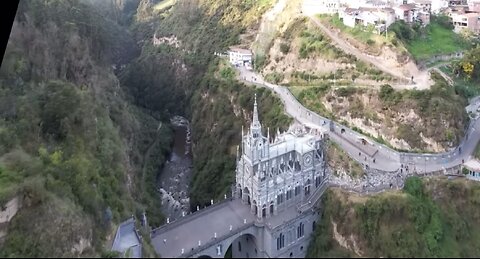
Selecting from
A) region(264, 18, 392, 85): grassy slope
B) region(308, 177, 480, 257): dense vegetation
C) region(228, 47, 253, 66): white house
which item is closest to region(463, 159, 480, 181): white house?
region(308, 177, 480, 257): dense vegetation

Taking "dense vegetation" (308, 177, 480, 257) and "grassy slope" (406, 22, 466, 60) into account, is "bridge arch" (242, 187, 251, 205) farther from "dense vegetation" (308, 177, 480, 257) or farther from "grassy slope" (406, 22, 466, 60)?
"grassy slope" (406, 22, 466, 60)

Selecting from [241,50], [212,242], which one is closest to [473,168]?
[212,242]

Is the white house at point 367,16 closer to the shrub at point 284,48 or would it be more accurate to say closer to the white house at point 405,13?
the white house at point 405,13

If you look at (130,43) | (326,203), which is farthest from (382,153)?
(130,43)

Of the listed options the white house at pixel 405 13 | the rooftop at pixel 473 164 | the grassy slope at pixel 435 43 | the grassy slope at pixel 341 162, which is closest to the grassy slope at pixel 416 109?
the rooftop at pixel 473 164

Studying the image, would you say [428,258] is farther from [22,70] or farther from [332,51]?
[332,51]
